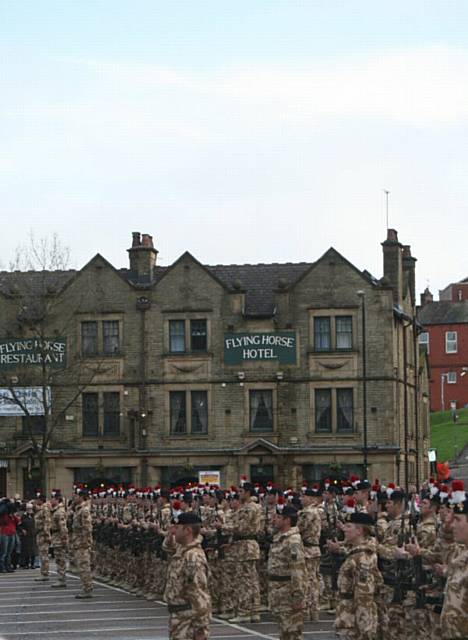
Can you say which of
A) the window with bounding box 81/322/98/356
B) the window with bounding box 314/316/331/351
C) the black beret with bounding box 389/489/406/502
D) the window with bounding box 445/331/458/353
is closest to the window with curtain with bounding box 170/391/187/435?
the window with bounding box 81/322/98/356

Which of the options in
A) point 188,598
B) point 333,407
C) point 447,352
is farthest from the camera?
point 447,352

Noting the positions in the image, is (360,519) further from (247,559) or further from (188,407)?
(188,407)

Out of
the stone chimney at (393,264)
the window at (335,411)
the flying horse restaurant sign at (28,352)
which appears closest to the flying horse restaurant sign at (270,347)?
the window at (335,411)

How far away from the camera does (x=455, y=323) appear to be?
390 ft

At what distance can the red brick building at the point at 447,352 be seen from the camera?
117m

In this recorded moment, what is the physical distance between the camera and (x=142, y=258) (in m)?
64.9

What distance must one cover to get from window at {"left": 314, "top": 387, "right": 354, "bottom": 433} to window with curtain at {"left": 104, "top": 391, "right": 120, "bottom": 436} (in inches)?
330

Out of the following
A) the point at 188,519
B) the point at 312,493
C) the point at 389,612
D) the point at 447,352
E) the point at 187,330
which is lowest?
the point at 389,612

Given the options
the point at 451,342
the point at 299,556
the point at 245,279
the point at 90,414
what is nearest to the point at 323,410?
the point at 245,279

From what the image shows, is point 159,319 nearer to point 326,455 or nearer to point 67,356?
point 67,356

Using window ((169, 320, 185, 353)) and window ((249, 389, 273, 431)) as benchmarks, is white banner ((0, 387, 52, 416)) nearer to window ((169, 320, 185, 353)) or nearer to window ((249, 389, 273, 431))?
window ((169, 320, 185, 353))

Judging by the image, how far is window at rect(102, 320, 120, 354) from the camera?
62.6m

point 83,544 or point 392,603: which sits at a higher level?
point 392,603

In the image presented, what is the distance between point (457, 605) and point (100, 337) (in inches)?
2055
